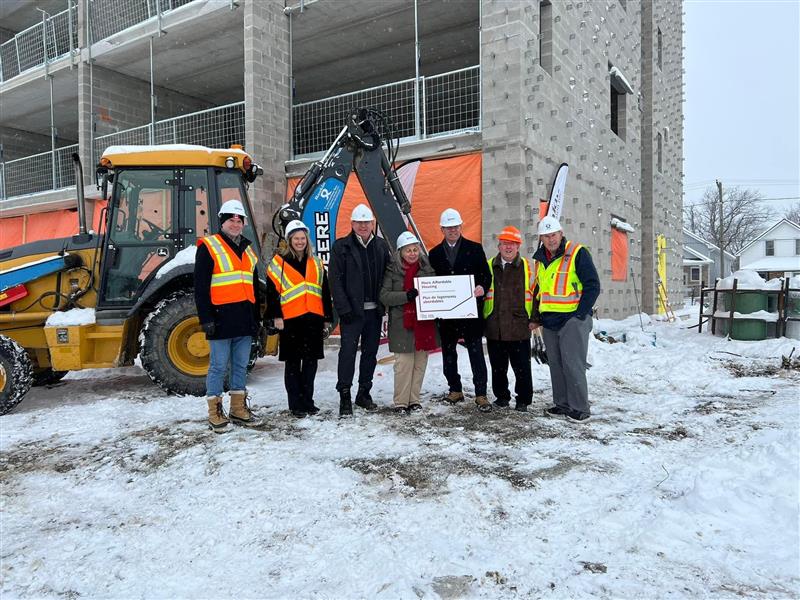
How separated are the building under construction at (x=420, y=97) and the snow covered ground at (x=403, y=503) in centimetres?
534

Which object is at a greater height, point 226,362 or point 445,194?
point 445,194

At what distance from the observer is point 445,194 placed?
31.1ft

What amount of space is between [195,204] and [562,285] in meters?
3.90

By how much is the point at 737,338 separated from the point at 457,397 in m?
7.78

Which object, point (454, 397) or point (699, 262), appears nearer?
point (454, 397)

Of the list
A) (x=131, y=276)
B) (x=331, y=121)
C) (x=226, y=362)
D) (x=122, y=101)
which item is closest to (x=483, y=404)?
(x=226, y=362)

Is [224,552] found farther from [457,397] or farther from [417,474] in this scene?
[457,397]

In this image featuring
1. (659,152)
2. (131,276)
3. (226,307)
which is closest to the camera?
(226,307)

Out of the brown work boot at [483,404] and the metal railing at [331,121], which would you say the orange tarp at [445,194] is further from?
the brown work boot at [483,404]

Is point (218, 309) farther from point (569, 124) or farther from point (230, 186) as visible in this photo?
point (569, 124)

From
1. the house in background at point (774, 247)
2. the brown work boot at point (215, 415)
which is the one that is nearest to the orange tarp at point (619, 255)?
the brown work boot at point (215, 415)

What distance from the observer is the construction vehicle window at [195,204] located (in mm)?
6039

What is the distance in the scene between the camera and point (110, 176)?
5.90 m

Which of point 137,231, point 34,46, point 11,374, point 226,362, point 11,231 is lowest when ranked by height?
point 11,374
